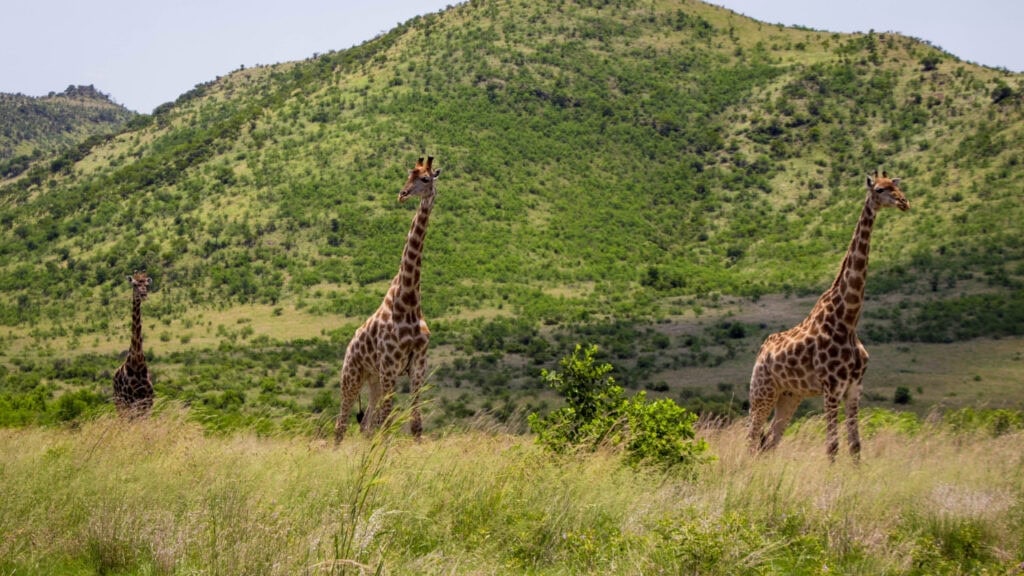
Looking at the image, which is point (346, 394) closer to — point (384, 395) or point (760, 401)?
point (384, 395)

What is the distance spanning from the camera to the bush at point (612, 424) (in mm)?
9453

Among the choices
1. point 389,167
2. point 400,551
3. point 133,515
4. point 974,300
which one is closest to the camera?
point 400,551

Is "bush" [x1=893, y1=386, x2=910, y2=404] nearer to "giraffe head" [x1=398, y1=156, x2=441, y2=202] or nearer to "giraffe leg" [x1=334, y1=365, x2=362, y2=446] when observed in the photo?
"giraffe leg" [x1=334, y1=365, x2=362, y2=446]

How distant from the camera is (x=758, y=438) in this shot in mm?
11086

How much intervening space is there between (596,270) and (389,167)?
17.6m

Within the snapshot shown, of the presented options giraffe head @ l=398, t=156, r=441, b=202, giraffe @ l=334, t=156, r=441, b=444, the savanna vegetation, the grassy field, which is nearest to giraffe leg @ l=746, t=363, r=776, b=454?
the savanna vegetation

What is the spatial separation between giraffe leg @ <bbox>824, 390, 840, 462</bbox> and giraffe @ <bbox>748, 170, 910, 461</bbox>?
0.04 ft

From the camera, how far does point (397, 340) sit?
1135 centimetres

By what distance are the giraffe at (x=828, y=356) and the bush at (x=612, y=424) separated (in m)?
1.46

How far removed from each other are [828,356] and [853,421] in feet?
3.25

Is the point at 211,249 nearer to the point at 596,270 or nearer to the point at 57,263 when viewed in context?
the point at 57,263

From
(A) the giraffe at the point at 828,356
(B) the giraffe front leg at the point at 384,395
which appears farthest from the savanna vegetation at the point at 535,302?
(B) the giraffe front leg at the point at 384,395

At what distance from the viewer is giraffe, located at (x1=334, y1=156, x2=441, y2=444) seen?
11367mm

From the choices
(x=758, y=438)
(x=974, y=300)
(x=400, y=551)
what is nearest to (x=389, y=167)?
(x=974, y=300)
